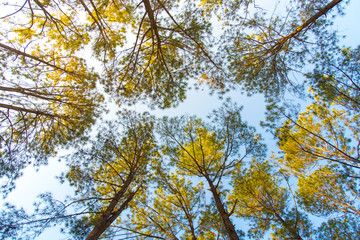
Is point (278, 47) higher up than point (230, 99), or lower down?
higher up

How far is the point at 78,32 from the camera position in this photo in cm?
659

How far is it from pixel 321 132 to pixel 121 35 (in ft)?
30.9

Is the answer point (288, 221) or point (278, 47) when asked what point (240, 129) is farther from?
point (288, 221)

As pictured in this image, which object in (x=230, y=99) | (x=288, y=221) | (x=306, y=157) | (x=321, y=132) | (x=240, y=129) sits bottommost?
(x=288, y=221)

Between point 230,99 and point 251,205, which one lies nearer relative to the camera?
point 230,99

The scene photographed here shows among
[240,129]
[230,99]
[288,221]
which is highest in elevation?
[230,99]

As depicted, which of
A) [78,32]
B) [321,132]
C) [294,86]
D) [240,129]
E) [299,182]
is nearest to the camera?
[294,86]

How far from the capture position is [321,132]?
777 centimetres

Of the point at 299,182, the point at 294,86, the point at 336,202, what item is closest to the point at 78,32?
the point at 294,86

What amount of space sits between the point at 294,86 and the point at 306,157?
3821 mm

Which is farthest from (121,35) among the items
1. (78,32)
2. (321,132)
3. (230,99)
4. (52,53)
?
(321,132)

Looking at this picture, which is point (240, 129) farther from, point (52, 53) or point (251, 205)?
point (52, 53)

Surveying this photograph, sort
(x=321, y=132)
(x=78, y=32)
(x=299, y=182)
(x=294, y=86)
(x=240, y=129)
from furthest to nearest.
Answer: (x=299, y=182) < (x=321, y=132) < (x=240, y=129) < (x=78, y=32) < (x=294, y=86)

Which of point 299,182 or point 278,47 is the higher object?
point 278,47
